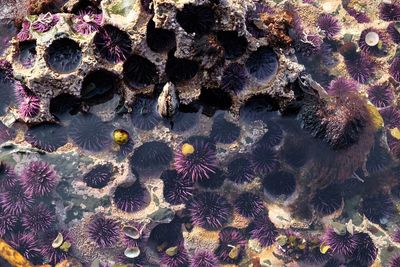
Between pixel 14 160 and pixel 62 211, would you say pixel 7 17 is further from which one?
pixel 62 211

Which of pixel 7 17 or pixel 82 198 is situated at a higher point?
pixel 7 17

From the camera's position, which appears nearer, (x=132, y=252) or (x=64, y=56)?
(x=64, y=56)

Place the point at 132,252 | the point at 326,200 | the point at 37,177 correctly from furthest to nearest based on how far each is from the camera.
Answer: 1. the point at 326,200
2. the point at 132,252
3. the point at 37,177

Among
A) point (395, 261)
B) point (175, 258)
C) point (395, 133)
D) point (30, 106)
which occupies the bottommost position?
point (175, 258)

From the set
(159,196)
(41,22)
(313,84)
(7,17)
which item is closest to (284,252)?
(159,196)

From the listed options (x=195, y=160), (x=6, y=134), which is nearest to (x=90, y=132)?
(x=6, y=134)

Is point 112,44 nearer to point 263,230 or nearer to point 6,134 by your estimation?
point 6,134

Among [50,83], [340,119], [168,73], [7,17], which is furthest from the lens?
[7,17]
